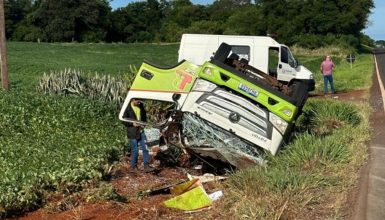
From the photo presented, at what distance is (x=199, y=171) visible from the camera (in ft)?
36.2

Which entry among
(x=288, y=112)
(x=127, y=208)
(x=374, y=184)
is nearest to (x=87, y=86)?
(x=288, y=112)

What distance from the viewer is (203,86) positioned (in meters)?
10.2

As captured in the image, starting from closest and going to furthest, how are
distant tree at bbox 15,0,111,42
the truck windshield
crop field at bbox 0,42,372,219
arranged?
crop field at bbox 0,42,372,219 < the truck windshield < distant tree at bbox 15,0,111,42

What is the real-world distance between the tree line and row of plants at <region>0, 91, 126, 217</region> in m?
48.0

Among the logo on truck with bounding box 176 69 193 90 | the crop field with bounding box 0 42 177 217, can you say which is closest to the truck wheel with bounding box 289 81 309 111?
the logo on truck with bounding box 176 69 193 90

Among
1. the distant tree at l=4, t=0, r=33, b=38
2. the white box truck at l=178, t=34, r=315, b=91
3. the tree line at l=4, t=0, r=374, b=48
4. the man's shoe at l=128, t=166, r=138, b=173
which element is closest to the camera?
the man's shoe at l=128, t=166, r=138, b=173

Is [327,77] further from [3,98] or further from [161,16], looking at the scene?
[161,16]

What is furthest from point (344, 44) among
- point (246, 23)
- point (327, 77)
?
point (327, 77)

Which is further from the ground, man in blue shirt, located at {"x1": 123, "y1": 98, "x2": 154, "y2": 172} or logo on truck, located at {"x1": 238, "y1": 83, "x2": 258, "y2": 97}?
logo on truck, located at {"x1": 238, "y1": 83, "x2": 258, "y2": 97}

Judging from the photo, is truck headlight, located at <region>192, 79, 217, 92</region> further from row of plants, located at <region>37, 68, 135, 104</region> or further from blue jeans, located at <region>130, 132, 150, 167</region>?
row of plants, located at <region>37, 68, 135, 104</region>

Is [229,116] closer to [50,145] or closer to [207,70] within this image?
[207,70]

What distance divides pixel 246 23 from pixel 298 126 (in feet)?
212

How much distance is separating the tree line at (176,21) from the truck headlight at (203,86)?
51.2 m

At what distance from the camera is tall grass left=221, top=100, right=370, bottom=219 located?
252 inches
